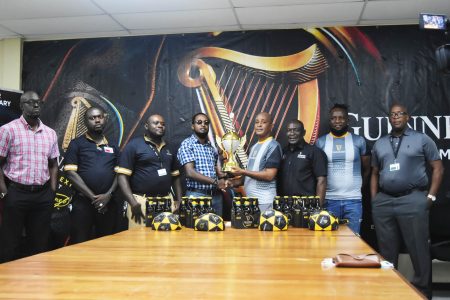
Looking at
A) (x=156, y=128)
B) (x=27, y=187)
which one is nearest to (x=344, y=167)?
(x=156, y=128)

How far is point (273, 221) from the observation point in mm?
2777

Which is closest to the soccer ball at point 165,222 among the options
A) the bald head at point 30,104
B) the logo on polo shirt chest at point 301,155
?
the logo on polo shirt chest at point 301,155

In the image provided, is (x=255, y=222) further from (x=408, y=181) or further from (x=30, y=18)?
(x=30, y=18)

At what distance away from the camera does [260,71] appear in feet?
17.1

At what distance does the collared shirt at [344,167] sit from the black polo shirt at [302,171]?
122mm

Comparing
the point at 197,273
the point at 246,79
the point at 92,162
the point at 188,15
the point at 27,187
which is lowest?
the point at 197,273

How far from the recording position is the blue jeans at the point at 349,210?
4.37 metres

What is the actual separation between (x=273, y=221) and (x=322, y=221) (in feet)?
0.97

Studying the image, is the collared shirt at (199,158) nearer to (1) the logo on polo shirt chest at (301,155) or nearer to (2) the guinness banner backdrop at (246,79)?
(2) the guinness banner backdrop at (246,79)

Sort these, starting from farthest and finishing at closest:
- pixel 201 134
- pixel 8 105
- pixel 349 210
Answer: pixel 8 105 < pixel 201 134 < pixel 349 210

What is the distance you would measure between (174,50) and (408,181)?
9.32ft

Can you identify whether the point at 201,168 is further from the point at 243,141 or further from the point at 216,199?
the point at 243,141

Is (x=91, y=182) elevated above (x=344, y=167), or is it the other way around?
(x=344, y=167)

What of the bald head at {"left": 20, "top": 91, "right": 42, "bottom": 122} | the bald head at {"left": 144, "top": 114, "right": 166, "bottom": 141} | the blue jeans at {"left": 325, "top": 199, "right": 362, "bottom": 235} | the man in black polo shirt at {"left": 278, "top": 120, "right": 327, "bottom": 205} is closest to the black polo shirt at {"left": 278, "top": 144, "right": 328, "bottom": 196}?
the man in black polo shirt at {"left": 278, "top": 120, "right": 327, "bottom": 205}
